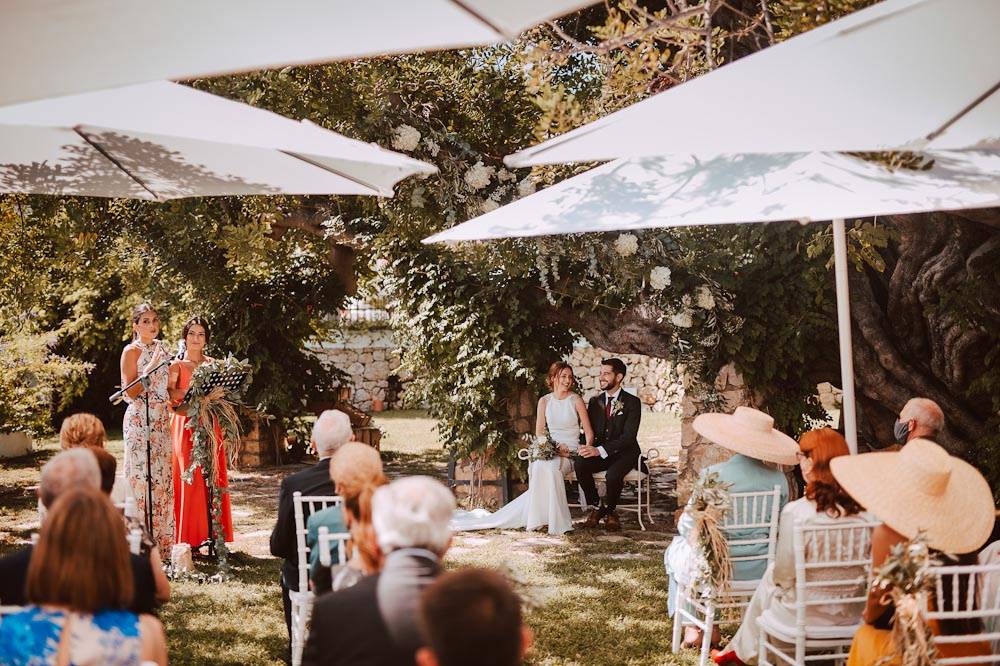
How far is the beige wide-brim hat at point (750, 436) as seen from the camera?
538 centimetres

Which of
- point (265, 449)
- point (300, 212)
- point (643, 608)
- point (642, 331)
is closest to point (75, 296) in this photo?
point (265, 449)

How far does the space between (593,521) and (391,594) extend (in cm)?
706

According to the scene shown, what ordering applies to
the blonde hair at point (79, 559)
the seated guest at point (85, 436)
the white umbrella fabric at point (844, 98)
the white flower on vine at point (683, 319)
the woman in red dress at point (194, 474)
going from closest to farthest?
the blonde hair at point (79, 559) < the white umbrella fabric at point (844, 98) < the seated guest at point (85, 436) < the woman in red dress at point (194, 474) < the white flower on vine at point (683, 319)

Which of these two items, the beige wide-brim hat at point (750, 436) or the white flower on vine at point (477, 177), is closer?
the beige wide-brim hat at point (750, 436)

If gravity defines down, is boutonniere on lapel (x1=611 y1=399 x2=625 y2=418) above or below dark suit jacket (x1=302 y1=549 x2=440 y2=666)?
above

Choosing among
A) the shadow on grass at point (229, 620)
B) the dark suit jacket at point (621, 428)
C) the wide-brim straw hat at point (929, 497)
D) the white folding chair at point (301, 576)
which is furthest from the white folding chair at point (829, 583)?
the dark suit jacket at point (621, 428)

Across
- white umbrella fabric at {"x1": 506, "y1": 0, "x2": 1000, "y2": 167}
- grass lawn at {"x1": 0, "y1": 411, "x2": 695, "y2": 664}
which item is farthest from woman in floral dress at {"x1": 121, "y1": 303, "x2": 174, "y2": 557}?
white umbrella fabric at {"x1": 506, "y1": 0, "x2": 1000, "y2": 167}

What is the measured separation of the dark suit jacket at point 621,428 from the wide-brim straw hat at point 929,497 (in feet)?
18.7

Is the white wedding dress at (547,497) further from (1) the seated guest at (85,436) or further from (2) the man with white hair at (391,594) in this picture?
(2) the man with white hair at (391,594)

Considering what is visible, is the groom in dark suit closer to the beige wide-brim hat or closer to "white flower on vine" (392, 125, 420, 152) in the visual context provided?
"white flower on vine" (392, 125, 420, 152)

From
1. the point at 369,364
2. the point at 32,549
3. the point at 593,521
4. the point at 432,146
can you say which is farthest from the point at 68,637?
the point at 369,364

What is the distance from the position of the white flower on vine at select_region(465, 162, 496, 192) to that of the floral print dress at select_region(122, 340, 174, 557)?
276cm

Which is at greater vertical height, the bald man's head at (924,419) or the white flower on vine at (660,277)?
the white flower on vine at (660,277)

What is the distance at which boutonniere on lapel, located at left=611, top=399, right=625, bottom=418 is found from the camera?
32.0 feet
